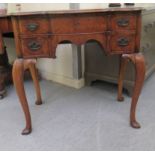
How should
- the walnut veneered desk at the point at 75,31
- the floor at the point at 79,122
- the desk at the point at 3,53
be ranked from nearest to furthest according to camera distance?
the walnut veneered desk at the point at 75,31 → the floor at the point at 79,122 → the desk at the point at 3,53

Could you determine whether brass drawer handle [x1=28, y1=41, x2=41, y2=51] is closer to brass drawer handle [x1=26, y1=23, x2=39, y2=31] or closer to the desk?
brass drawer handle [x1=26, y1=23, x2=39, y2=31]

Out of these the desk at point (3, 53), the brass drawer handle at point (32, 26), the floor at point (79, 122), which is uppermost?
the brass drawer handle at point (32, 26)

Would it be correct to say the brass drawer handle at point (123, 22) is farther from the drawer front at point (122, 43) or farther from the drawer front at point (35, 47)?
the drawer front at point (35, 47)

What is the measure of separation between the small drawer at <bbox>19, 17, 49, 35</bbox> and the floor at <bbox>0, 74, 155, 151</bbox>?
2.03 feet

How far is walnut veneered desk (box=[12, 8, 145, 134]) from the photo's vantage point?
110cm

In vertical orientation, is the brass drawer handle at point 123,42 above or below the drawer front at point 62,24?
below

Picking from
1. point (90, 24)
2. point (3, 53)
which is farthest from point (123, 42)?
point (3, 53)

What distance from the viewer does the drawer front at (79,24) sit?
1107mm

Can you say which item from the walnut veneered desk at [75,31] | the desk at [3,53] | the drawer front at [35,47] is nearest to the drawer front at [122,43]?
the walnut veneered desk at [75,31]

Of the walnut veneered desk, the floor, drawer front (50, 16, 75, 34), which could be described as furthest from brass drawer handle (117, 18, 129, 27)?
the floor

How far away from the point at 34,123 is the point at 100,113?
46 centimetres

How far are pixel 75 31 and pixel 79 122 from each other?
62 cm

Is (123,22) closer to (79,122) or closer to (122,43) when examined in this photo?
(122,43)

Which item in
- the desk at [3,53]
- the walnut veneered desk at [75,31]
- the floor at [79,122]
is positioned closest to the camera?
the walnut veneered desk at [75,31]
